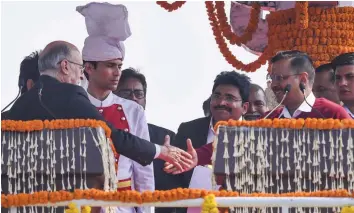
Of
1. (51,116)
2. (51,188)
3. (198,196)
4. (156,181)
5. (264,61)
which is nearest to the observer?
(198,196)

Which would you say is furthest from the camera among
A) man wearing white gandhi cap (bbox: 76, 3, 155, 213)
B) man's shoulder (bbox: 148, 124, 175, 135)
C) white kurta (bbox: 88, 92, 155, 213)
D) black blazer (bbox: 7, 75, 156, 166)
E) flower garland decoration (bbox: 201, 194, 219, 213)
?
man's shoulder (bbox: 148, 124, 175, 135)

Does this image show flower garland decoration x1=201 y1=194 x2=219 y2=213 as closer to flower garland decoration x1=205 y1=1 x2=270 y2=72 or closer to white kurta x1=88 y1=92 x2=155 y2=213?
white kurta x1=88 y1=92 x2=155 y2=213

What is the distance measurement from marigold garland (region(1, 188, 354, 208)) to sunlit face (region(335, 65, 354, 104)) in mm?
2273

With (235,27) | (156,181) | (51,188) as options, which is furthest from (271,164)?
(235,27)

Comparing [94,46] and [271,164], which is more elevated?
[94,46]

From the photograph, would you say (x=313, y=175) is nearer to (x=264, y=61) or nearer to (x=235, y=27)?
(x=264, y=61)

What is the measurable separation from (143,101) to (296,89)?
6.62ft

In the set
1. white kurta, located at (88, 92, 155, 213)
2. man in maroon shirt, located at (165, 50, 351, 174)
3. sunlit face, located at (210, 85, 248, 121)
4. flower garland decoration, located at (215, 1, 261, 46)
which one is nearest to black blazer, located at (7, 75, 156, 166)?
man in maroon shirt, located at (165, 50, 351, 174)

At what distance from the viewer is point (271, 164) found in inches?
272

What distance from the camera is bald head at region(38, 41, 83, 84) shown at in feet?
26.4

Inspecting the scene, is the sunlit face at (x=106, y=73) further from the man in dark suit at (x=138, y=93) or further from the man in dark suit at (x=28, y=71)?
the man in dark suit at (x=138, y=93)

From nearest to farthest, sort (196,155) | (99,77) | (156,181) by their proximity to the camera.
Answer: (196,155), (99,77), (156,181)

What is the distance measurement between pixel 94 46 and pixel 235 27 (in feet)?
8.73

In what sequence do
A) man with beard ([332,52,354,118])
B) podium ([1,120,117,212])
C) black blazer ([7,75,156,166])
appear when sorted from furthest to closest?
man with beard ([332,52,354,118]) → black blazer ([7,75,156,166]) → podium ([1,120,117,212])
